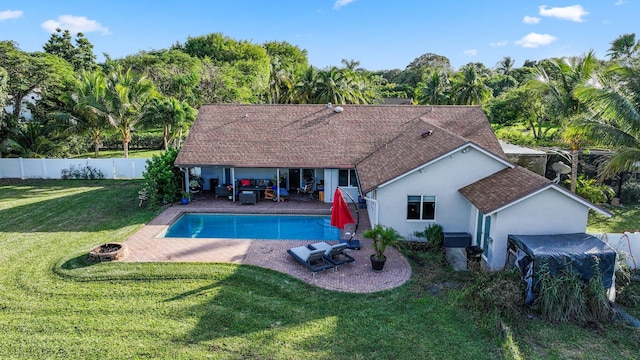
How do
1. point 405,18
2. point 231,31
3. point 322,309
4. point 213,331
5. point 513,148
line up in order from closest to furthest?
point 213,331, point 322,309, point 513,148, point 405,18, point 231,31

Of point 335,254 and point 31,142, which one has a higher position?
point 31,142

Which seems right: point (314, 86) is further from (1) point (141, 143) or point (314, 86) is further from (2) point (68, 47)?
(2) point (68, 47)

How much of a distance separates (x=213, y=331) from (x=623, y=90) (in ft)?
59.2

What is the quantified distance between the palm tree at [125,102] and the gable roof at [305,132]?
8317 millimetres

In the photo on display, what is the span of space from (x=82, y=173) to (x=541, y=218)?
30.0 meters

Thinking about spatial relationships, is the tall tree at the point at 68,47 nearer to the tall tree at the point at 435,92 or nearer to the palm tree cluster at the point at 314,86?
the palm tree cluster at the point at 314,86

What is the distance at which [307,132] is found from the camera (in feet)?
80.0

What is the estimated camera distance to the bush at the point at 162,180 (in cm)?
2129

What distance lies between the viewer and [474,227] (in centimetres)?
1568

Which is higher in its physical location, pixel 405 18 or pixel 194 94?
pixel 405 18

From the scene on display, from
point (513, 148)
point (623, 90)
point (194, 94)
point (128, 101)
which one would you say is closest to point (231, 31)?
point (194, 94)

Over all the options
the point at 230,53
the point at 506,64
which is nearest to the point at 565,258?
the point at 230,53

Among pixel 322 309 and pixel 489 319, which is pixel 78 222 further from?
pixel 489 319

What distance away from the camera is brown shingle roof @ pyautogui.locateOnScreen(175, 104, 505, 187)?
2230cm
